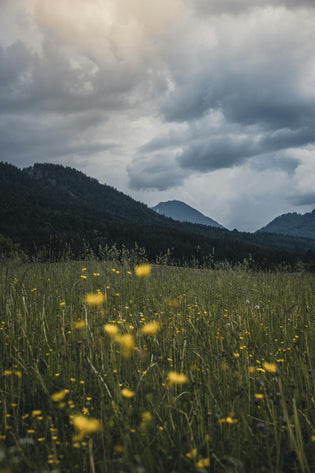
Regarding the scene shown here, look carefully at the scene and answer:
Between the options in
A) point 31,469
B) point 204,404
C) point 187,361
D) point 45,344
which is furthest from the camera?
point 45,344

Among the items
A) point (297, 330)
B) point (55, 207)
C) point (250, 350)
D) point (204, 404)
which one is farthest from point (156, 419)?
point (55, 207)

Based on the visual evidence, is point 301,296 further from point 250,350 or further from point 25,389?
point 25,389

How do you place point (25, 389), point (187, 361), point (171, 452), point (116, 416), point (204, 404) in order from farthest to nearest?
point (187, 361) < point (25, 389) < point (204, 404) < point (116, 416) < point (171, 452)

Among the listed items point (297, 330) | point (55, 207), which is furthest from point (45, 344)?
point (55, 207)

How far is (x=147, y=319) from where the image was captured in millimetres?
3586

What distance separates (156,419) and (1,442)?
822mm

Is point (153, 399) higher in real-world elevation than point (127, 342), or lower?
lower

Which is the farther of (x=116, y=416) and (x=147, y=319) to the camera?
(x=147, y=319)

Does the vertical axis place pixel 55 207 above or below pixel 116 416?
above

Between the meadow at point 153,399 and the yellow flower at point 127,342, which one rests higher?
the yellow flower at point 127,342

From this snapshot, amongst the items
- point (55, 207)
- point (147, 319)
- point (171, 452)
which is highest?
point (55, 207)

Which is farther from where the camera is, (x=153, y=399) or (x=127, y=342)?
(x=153, y=399)

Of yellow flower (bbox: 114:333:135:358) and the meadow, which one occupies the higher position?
yellow flower (bbox: 114:333:135:358)

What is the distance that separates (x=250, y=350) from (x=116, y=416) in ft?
5.35
